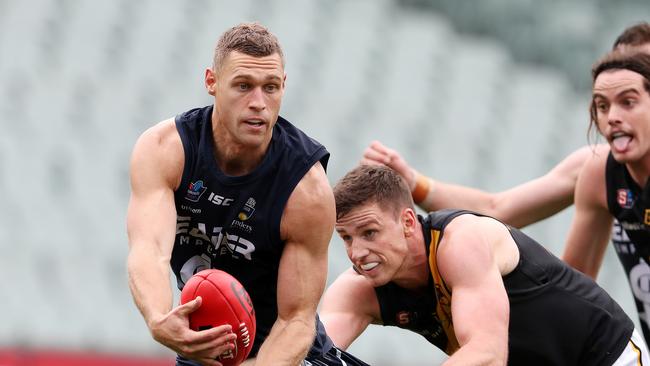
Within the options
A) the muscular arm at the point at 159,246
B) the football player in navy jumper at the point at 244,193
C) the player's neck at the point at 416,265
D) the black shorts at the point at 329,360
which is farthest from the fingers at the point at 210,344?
the player's neck at the point at 416,265

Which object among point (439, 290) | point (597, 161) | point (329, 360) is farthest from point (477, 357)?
point (597, 161)

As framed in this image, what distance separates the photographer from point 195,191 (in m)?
5.64

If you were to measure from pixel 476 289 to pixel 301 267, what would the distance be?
0.80m

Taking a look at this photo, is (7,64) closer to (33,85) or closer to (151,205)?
(33,85)

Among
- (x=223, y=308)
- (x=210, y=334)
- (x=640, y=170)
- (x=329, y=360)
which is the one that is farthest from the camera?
(x=640, y=170)

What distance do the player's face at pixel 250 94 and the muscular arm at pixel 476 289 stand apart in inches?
42.1

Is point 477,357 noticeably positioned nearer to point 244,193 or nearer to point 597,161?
point 244,193

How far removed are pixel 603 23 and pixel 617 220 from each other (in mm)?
8825

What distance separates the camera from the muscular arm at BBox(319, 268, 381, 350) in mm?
6609

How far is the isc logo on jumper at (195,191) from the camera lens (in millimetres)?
5637

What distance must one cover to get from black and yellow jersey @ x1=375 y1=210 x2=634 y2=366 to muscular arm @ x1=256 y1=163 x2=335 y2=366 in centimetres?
67

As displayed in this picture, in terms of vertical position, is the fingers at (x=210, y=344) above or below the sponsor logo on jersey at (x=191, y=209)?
below

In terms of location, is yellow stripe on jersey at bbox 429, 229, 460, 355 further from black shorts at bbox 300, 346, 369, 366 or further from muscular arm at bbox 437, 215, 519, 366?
black shorts at bbox 300, 346, 369, 366

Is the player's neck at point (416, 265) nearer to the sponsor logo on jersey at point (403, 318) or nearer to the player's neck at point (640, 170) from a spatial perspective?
the sponsor logo on jersey at point (403, 318)
